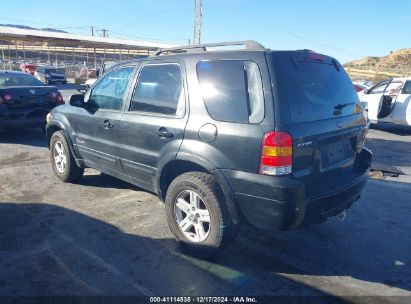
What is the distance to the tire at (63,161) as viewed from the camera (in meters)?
5.16

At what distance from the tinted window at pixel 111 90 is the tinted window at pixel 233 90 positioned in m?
1.33

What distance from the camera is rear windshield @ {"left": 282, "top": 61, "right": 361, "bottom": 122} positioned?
2.85m

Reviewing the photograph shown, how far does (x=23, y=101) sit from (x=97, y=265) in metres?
6.04

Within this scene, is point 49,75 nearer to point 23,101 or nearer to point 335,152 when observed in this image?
point 23,101

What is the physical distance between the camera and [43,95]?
8.22 meters

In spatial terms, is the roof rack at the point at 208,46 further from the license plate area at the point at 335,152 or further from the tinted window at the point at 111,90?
the license plate area at the point at 335,152

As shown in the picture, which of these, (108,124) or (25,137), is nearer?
(108,124)

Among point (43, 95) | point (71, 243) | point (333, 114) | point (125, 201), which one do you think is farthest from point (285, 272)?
point (43, 95)

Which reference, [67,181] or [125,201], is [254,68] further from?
[67,181]

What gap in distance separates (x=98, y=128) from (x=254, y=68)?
2.39 metres

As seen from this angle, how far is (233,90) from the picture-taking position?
298 centimetres

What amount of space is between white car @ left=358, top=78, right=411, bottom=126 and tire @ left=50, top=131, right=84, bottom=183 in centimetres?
799

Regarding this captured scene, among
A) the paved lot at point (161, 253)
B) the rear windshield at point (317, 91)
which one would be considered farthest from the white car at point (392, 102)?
the rear windshield at point (317, 91)

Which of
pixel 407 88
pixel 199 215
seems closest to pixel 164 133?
pixel 199 215
